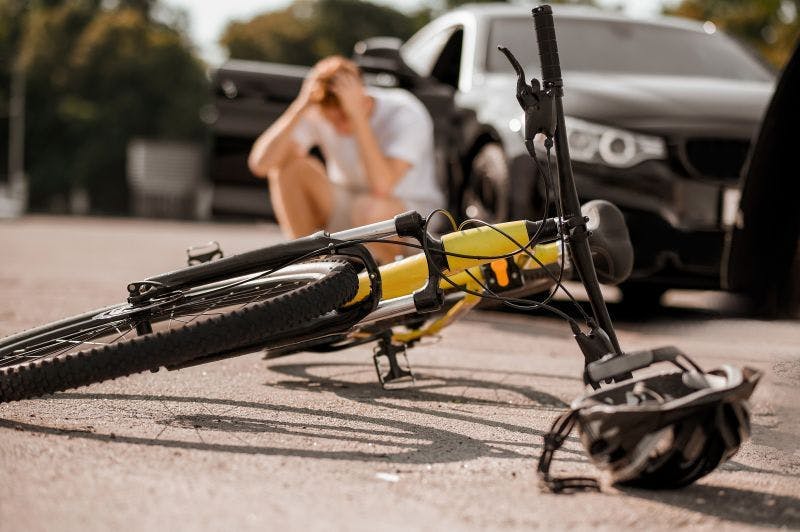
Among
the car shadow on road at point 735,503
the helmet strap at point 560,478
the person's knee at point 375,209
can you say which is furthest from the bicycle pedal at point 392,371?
the person's knee at point 375,209

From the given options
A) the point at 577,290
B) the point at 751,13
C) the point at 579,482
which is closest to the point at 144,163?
the point at 751,13

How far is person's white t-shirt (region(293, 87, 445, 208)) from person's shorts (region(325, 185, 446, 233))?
0.9 inches

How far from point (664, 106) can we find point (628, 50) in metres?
1.43

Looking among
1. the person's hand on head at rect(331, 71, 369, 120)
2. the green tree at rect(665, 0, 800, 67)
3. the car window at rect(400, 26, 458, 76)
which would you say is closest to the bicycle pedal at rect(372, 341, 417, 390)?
the person's hand on head at rect(331, 71, 369, 120)

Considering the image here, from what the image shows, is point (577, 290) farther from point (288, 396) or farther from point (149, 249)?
point (149, 249)

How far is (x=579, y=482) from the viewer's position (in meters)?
3.00

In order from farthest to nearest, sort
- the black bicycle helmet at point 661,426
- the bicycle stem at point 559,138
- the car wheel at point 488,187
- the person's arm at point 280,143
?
the car wheel at point 488,187
the person's arm at point 280,143
the bicycle stem at point 559,138
the black bicycle helmet at point 661,426

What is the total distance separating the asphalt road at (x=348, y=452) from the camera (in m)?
2.71

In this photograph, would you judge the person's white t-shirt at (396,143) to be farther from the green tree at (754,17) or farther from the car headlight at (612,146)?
the green tree at (754,17)

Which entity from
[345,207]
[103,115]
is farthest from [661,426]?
[103,115]

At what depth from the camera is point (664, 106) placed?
663 cm

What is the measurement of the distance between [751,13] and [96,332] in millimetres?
46844

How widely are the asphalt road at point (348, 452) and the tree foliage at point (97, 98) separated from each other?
169ft

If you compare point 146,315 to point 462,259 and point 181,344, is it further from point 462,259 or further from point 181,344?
point 462,259
